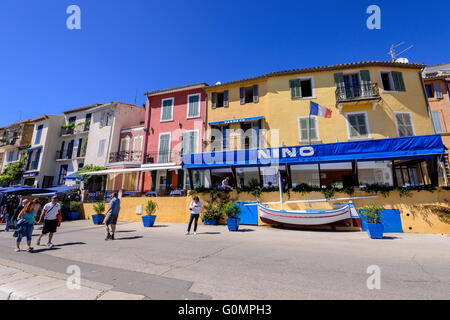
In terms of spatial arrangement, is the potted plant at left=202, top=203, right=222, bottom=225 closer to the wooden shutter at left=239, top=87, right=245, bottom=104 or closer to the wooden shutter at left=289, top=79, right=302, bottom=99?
the wooden shutter at left=239, top=87, right=245, bottom=104

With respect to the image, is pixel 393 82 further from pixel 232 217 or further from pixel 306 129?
pixel 232 217

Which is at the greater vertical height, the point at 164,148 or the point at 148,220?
the point at 164,148

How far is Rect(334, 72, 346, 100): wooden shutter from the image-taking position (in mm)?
16578

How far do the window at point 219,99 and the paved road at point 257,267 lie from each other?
46.5 feet

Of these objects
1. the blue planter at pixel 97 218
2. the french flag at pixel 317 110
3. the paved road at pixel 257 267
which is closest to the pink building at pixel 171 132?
the blue planter at pixel 97 218

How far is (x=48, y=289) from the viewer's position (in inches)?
139

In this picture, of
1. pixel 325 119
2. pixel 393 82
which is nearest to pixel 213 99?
pixel 325 119

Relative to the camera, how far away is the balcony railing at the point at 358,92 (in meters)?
15.9

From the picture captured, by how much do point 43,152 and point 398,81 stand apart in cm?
3899

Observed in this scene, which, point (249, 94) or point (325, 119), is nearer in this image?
point (325, 119)

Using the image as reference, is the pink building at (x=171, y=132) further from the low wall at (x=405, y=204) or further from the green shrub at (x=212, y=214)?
the green shrub at (x=212, y=214)

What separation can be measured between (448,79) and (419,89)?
177 inches

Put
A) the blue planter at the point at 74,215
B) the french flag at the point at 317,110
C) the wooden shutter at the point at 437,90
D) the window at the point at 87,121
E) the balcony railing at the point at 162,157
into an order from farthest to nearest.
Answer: the window at the point at 87,121
the balcony railing at the point at 162,157
the blue planter at the point at 74,215
the wooden shutter at the point at 437,90
the french flag at the point at 317,110
